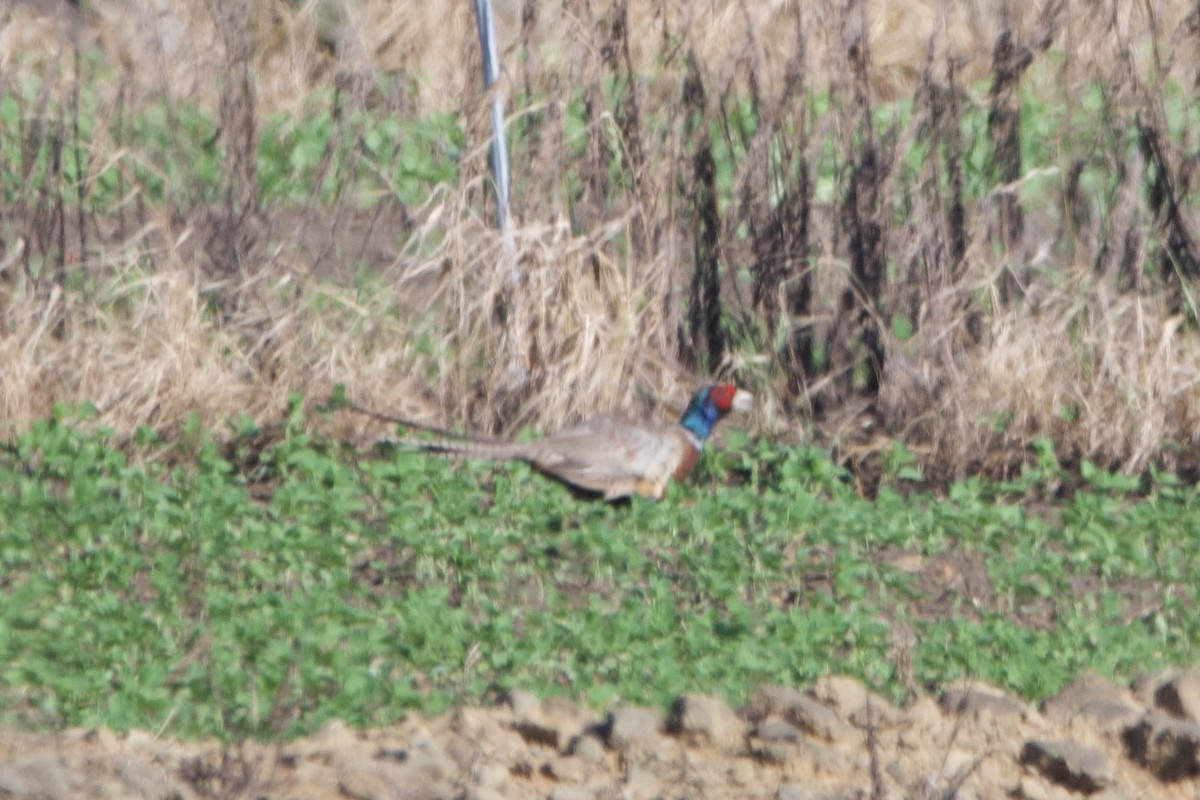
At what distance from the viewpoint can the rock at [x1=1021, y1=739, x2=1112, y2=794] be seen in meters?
5.16

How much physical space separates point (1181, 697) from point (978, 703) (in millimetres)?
626

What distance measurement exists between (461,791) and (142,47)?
5628mm

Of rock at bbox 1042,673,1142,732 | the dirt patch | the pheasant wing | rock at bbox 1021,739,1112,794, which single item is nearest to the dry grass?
the pheasant wing

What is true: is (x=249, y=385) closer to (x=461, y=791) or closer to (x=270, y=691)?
(x=270, y=691)

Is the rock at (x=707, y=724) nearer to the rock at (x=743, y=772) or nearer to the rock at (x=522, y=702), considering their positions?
the rock at (x=743, y=772)

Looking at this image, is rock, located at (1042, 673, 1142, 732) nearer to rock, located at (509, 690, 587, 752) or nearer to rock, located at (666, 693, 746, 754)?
rock, located at (666, 693, 746, 754)

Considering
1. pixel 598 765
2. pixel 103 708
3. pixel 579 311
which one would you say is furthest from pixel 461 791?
pixel 579 311

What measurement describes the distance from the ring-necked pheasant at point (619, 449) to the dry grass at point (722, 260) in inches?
12.3

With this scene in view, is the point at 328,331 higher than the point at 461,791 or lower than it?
higher

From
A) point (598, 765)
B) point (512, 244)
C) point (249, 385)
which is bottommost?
point (598, 765)

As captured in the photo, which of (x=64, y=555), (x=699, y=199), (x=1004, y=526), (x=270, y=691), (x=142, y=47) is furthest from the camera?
(x=142, y=47)

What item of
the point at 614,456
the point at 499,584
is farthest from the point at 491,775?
the point at 614,456

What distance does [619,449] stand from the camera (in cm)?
789

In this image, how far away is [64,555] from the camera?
6898mm
